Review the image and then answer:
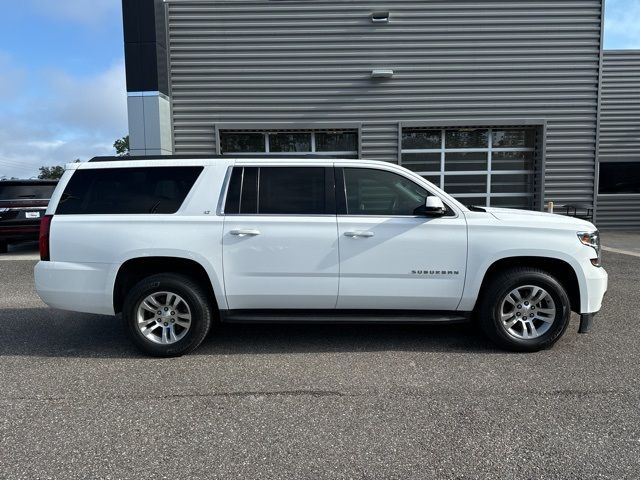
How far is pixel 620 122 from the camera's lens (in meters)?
14.5

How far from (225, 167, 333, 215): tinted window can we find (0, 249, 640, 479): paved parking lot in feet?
4.49

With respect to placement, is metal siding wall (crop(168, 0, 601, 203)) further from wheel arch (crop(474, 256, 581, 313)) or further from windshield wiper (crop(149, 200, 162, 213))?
wheel arch (crop(474, 256, 581, 313))

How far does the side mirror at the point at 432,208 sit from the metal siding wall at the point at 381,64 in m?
8.40

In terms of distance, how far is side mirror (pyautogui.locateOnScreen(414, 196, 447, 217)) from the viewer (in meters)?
4.32

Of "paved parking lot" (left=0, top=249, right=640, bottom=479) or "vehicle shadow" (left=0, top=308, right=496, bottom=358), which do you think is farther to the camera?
"vehicle shadow" (left=0, top=308, right=496, bottom=358)

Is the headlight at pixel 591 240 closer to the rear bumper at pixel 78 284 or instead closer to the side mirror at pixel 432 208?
the side mirror at pixel 432 208

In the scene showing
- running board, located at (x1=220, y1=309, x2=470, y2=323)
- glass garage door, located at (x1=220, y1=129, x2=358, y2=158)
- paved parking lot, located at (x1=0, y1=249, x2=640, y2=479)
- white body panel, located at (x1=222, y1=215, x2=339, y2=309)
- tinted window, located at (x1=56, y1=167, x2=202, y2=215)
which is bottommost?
paved parking lot, located at (x1=0, y1=249, x2=640, y2=479)

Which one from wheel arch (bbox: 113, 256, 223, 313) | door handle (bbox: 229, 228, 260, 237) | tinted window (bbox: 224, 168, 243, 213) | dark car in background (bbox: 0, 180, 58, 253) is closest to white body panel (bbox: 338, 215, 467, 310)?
door handle (bbox: 229, 228, 260, 237)

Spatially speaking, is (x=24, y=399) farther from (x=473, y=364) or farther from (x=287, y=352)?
(x=473, y=364)

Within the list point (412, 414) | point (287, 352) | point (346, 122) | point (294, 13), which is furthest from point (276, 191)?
point (294, 13)

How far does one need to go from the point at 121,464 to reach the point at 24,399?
1390mm

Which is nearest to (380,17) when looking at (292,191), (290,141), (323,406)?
(290,141)

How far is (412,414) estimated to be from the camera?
3350 mm

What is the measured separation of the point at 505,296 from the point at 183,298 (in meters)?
2.97
